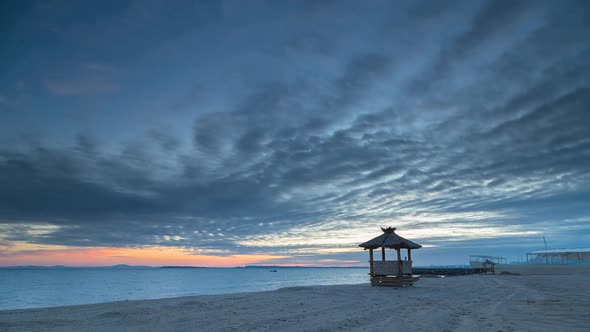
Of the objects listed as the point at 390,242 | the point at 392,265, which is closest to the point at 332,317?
the point at 390,242

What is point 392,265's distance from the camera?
25828 mm

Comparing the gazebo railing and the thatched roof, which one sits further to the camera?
the gazebo railing

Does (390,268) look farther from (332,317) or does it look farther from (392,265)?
(332,317)

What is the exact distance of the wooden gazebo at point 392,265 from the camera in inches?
995

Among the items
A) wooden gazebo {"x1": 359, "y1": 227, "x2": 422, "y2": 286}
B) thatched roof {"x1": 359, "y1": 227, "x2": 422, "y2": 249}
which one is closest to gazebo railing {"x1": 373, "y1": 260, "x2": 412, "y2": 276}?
wooden gazebo {"x1": 359, "y1": 227, "x2": 422, "y2": 286}

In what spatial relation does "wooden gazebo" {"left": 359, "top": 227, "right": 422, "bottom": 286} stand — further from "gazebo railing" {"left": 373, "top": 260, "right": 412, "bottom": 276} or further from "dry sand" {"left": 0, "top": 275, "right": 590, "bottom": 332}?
"dry sand" {"left": 0, "top": 275, "right": 590, "bottom": 332}

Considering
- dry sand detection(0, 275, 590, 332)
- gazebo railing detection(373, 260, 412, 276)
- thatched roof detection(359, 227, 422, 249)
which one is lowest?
dry sand detection(0, 275, 590, 332)

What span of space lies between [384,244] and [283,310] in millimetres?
12139

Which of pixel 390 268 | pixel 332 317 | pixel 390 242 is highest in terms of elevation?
pixel 390 242

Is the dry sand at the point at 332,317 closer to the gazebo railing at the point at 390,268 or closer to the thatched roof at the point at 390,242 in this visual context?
the thatched roof at the point at 390,242

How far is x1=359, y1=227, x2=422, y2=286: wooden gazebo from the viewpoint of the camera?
2527cm

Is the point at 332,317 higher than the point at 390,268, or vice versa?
the point at 390,268

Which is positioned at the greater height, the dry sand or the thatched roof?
the thatched roof

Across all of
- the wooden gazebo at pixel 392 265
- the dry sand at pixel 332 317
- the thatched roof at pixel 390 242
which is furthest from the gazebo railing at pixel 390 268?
the dry sand at pixel 332 317
